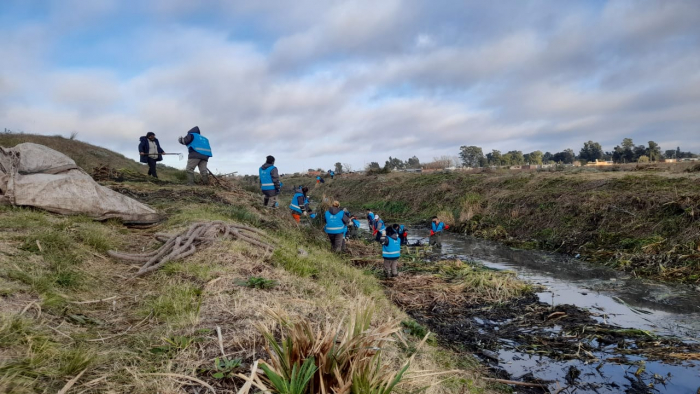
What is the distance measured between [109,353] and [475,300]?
7.30 m

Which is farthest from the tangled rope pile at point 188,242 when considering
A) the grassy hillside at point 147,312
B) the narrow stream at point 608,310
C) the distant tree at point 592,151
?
the distant tree at point 592,151

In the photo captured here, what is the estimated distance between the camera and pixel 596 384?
15.8ft

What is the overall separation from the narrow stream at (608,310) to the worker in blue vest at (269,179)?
6.35m

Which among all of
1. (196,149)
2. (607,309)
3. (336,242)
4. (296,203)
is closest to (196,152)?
(196,149)

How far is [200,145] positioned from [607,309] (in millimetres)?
10764

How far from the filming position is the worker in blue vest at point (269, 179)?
441 inches

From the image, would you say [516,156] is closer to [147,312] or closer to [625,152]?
[625,152]

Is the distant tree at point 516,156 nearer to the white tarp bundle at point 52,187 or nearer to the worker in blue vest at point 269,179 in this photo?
the worker in blue vest at point 269,179

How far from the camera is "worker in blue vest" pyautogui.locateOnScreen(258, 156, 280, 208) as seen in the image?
1121 centimetres

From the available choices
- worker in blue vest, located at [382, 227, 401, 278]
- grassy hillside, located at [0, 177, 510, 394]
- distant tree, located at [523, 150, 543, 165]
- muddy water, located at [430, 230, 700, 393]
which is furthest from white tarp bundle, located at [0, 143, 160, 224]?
distant tree, located at [523, 150, 543, 165]

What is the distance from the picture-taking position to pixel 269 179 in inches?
455

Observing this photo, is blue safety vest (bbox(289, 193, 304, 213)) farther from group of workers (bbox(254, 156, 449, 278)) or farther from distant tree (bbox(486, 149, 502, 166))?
distant tree (bbox(486, 149, 502, 166))

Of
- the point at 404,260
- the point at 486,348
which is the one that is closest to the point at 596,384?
the point at 486,348

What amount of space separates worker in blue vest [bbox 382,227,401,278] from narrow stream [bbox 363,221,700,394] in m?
3.42
